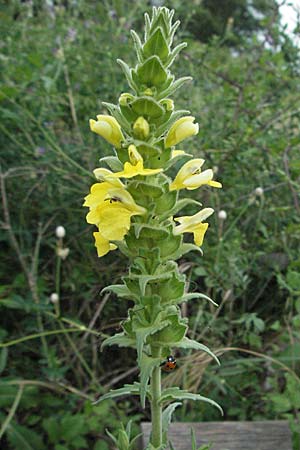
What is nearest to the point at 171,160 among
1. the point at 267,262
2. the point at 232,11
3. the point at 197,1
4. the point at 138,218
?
the point at 138,218

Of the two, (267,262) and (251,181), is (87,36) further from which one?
(267,262)

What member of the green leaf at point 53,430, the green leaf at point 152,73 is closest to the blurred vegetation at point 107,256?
the green leaf at point 53,430

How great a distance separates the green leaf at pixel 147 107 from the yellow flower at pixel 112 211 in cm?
11

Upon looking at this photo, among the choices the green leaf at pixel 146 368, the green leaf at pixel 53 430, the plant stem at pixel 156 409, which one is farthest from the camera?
the green leaf at pixel 53 430

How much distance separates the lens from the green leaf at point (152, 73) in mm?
717

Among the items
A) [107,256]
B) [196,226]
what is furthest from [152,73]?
[107,256]

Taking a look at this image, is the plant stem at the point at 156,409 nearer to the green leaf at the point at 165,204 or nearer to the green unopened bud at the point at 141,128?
the green leaf at the point at 165,204

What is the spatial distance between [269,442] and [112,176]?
94cm

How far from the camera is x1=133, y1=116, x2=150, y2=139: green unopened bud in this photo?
2.35 ft

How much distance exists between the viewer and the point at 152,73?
2.39ft

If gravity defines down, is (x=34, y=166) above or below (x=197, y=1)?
below

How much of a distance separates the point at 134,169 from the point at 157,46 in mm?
179

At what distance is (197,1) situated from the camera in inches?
105

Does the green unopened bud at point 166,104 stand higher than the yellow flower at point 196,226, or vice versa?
the green unopened bud at point 166,104
